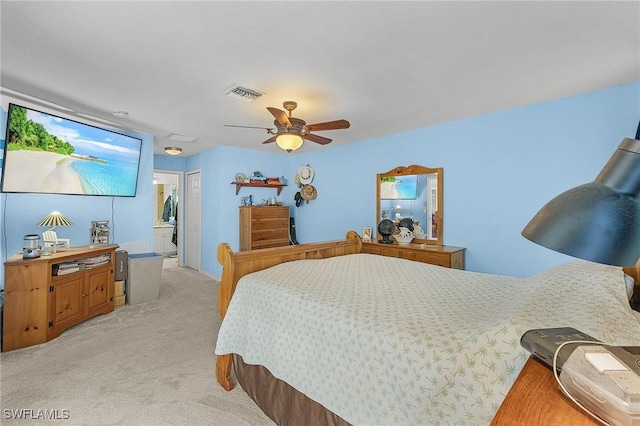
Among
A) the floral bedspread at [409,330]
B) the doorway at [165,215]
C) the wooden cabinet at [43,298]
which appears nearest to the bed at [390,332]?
the floral bedspread at [409,330]

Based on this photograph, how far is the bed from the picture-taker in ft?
3.30

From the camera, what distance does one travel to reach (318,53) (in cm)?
193

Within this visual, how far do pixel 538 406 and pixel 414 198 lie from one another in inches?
136

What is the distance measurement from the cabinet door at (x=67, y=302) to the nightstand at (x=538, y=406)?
3.78 metres

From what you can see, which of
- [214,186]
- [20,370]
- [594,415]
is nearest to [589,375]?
[594,415]

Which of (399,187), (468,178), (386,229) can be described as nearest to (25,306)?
(386,229)

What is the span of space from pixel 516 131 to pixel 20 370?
200 inches

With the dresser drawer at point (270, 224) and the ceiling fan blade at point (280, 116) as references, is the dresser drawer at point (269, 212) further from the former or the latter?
the ceiling fan blade at point (280, 116)

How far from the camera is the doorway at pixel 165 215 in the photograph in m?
6.97

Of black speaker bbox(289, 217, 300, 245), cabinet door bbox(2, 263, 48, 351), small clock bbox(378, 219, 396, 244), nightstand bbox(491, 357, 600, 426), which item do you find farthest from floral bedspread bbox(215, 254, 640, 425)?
black speaker bbox(289, 217, 300, 245)

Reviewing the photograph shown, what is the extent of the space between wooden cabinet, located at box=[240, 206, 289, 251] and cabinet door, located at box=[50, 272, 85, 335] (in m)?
2.27

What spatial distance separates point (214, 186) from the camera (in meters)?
5.08

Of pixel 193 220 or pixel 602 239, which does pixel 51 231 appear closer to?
pixel 193 220

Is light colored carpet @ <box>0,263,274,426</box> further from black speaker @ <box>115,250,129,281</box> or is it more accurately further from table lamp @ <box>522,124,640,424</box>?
table lamp @ <box>522,124,640,424</box>
